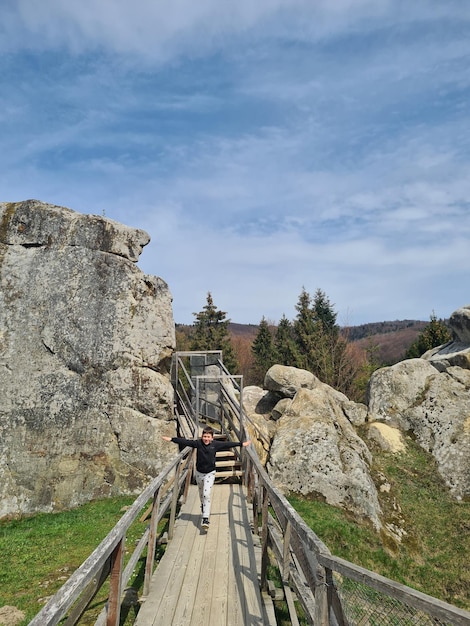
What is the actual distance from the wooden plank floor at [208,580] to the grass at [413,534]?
4145mm

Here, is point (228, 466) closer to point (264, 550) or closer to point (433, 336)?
point (264, 550)

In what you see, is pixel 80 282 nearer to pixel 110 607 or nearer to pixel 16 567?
pixel 16 567

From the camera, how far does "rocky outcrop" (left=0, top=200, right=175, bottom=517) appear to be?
40.3ft

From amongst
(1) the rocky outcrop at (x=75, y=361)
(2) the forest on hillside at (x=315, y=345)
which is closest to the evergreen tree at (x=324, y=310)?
(2) the forest on hillside at (x=315, y=345)

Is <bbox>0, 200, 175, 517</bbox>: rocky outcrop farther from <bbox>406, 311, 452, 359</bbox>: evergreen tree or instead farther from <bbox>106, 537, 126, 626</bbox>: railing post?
<bbox>406, 311, 452, 359</bbox>: evergreen tree

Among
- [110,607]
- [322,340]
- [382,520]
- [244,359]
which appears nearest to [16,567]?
[110,607]

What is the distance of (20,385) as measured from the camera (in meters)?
12.6

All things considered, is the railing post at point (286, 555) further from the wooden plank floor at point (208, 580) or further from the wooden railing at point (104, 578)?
the wooden railing at point (104, 578)

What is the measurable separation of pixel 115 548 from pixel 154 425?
9498mm

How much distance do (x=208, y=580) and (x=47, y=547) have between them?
5.38 m

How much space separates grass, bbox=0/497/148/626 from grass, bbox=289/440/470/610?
531cm

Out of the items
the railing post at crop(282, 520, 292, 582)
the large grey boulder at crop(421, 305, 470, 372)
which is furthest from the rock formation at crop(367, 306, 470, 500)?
the railing post at crop(282, 520, 292, 582)

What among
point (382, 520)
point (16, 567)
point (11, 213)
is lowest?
point (382, 520)

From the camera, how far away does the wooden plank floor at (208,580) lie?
495 cm
